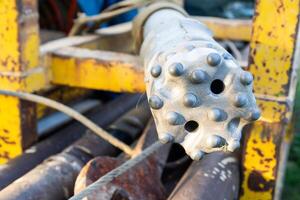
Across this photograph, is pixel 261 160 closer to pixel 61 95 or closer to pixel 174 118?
pixel 174 118

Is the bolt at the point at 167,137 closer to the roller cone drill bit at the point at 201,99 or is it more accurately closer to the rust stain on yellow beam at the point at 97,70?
the roller cone drill bit at the point at 201,99

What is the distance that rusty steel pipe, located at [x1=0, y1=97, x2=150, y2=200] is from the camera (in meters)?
1.14

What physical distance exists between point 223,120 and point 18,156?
75cm

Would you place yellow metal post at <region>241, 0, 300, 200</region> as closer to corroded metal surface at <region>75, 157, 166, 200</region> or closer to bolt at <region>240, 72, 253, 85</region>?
corroded metal surface at <region>75, 157, 166, 200</region>

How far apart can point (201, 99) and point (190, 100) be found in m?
0.02

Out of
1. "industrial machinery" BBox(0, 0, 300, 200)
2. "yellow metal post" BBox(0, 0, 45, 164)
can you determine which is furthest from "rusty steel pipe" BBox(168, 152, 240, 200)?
"yellow metal post" BBox(0, 0, 45, 164)

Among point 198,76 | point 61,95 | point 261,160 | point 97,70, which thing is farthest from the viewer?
point 61,95

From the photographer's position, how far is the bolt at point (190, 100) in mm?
771

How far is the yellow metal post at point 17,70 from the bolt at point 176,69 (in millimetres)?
711

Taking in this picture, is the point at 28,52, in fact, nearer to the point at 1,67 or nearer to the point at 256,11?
the point at 1,67

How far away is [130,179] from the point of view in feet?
3.94

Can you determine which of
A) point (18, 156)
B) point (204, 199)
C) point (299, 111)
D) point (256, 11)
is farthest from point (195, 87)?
point (299, 111)

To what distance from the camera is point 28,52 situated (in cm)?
142

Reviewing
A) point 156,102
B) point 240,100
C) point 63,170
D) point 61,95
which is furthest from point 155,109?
point 61,95
